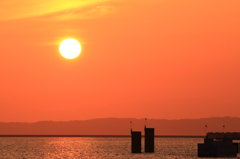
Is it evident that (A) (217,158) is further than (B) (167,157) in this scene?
No

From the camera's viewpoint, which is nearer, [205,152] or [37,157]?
[205,152]

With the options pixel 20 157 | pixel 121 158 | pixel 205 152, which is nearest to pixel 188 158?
pixel 205 152

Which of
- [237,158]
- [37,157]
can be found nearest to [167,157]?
[237,158]

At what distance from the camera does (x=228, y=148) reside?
7067 inches

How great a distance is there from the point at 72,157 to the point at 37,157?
9.30 metres

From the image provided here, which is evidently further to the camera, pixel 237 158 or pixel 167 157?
pixel 167 157

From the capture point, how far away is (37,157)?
18950cm

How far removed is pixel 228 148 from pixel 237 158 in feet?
14.0

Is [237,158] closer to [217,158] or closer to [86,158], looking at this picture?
[217,158]

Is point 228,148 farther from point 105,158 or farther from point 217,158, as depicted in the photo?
point 105,158

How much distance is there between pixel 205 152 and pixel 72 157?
35.8 m

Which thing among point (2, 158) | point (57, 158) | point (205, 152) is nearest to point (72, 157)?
point (57, 158)

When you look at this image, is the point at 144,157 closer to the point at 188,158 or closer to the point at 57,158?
the point at 188,158

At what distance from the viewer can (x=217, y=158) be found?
173 metres
